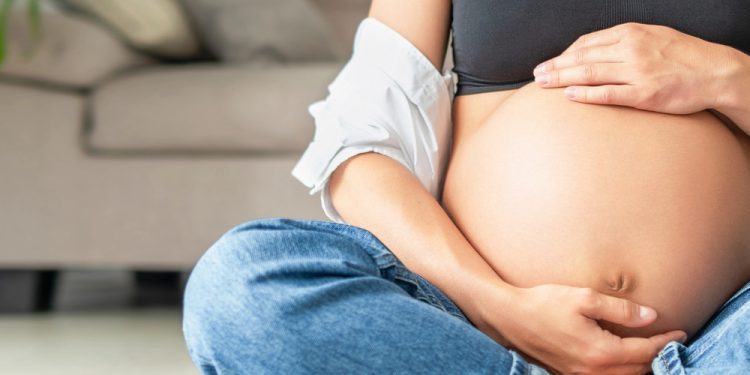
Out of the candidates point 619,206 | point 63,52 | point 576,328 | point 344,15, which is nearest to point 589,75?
point 619,206

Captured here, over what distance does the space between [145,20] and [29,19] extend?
241 mm

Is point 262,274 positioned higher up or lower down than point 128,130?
higher up

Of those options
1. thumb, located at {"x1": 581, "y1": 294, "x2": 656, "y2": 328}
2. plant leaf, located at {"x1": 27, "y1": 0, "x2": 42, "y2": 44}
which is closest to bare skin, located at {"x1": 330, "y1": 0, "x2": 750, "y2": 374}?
thumb, located at {"x1": 581, "y1": 294, "x2": 656, "y2": 328}

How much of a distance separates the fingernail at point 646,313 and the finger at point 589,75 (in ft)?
0.65

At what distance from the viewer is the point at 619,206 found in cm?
78

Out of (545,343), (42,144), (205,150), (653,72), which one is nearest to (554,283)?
(545,343)

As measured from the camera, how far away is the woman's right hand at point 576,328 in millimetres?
716

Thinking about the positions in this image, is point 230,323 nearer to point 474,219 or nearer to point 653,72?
point 474,219

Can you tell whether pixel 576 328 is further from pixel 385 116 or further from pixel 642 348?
pixel 385 116

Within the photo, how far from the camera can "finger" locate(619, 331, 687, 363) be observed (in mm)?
722

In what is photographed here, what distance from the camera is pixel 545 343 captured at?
0.74m

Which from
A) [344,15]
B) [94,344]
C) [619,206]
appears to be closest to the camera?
[619,206]

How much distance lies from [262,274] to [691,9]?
47 cm

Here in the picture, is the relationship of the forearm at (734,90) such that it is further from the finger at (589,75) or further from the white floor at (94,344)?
the white floor at (94,344)
